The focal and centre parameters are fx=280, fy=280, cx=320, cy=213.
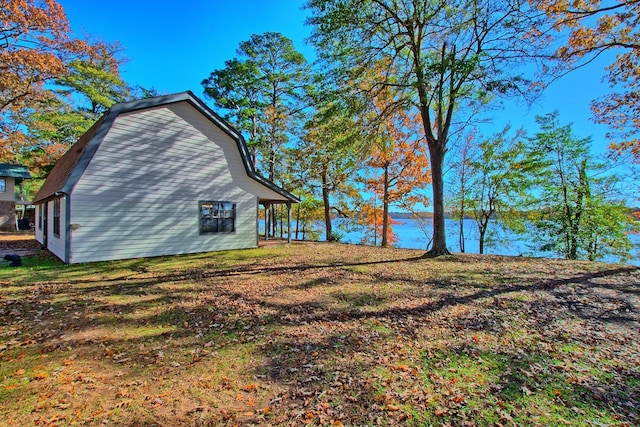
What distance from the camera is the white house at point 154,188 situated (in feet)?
28.7

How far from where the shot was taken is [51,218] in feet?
35.5

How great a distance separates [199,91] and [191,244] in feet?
45.7

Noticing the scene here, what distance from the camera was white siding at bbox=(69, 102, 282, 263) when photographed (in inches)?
351

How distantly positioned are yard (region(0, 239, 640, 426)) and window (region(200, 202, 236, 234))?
4.81 meters

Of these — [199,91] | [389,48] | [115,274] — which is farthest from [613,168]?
[199,91]

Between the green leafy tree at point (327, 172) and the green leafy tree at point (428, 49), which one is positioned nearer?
the green leafy tree at point (428, 49)

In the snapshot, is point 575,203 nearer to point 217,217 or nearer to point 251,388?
point 217,217

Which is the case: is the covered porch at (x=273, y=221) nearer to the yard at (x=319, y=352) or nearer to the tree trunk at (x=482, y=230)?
the yard at (x=319, y=352)

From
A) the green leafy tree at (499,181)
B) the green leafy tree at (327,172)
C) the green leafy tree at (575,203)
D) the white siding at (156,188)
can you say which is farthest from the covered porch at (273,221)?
the green leafy tree at (575,203)

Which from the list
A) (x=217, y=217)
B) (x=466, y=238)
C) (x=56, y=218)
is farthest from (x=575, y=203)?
(x=56, y=218)

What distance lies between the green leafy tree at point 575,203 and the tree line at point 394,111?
0.06 metres

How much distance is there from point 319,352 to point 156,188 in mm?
9287

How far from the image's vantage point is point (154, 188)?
10094mm

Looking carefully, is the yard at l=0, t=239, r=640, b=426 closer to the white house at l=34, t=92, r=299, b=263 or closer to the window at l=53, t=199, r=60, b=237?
the white house at l=34, t=92, r=299, b=263
